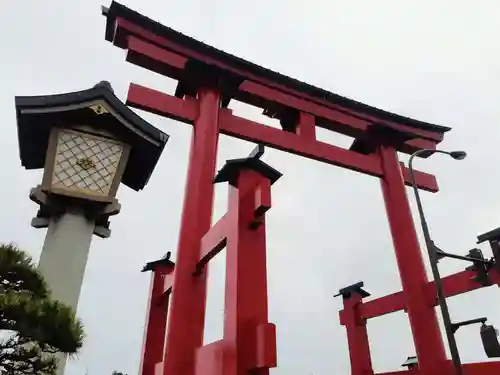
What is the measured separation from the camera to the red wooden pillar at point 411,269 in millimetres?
6199

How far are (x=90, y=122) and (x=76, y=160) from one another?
0.63 m

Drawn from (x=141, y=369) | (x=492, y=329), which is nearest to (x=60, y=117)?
(x=141, y=369)


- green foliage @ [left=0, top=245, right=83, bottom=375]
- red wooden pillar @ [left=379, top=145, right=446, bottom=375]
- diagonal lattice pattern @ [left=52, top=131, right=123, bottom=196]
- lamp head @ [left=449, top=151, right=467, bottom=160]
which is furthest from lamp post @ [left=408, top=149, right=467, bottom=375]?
diagonal lattice pattern @ [left=52, top=131, right=123, bottom=196]

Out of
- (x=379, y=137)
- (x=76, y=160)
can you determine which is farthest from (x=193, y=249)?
(x=379, y=137)

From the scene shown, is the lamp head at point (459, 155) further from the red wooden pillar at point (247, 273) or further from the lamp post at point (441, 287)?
the red wooden pillar at point (247, 273)

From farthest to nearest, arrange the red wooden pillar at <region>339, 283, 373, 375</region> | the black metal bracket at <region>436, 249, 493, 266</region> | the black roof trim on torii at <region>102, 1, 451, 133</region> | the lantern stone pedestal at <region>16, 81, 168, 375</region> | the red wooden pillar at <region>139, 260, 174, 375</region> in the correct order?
the red wooden pillar at <region>339, 283, 373, 375</region> < the black roof trim on torii at <region>102, 1, 451, 133</region> < the red wooden pillar at <region>139, 260, 174, 375</region> < the lantern stone pedestal at <region>16, 81, 168, 375</region> < the black metal bracket at <region>436, 249, 493, 266</region>

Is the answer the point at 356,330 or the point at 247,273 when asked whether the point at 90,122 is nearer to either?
the point at 247,273

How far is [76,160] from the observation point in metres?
5.49

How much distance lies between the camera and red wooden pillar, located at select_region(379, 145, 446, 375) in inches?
244

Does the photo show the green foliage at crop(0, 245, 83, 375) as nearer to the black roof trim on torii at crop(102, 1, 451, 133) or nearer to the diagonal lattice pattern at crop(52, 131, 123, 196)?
the diagonal lattice pattern at crop(52, 131, 123, 196)

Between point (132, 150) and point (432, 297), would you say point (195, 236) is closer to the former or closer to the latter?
point (132, 150)

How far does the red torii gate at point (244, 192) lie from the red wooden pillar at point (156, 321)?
0.02 meters

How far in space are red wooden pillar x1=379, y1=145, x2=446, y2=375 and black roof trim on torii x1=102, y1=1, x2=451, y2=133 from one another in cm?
80

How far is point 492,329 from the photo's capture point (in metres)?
4.37
